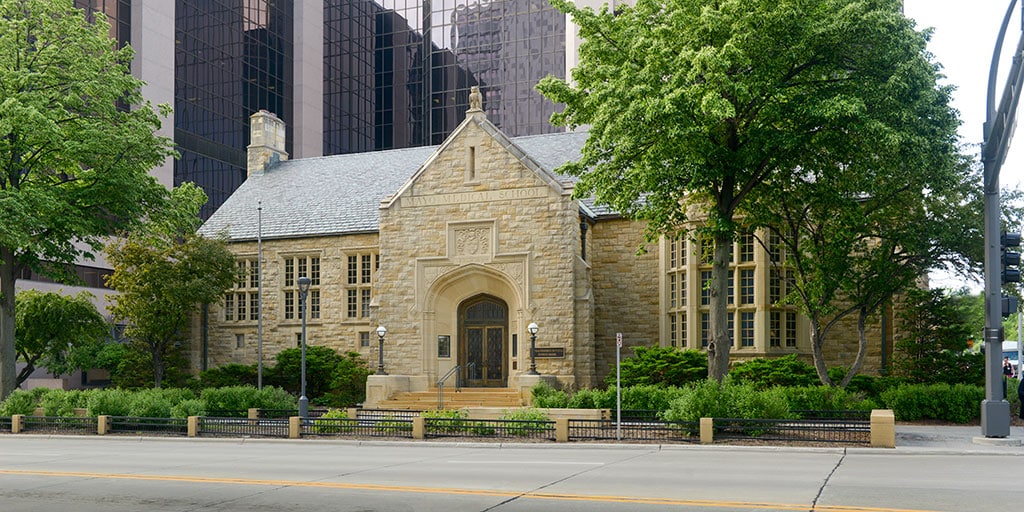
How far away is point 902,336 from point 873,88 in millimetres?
10984

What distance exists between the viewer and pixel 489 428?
22.1m

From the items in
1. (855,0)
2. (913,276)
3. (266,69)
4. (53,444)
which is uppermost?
(266,69)

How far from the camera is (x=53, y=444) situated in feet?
74.9

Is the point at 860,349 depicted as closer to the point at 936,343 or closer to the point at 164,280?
the point at 936,343

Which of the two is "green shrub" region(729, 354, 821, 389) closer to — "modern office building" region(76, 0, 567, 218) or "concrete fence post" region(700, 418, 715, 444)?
"concrete fence post" region(700, 418, 715, 444)

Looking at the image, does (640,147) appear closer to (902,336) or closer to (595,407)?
(595,407)

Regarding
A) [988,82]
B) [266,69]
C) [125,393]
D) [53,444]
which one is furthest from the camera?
[266,69]

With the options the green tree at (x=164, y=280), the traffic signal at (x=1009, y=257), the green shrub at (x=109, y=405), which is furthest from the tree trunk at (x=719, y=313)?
the green tree at (x=164, y=280)

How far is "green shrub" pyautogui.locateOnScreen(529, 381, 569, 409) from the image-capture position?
26.9m

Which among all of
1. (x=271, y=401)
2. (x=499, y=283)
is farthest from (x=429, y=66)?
(x=271, y=401)

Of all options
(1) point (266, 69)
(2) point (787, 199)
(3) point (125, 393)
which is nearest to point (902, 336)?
(2) point (787, 199)

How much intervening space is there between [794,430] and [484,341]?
50.5 feet

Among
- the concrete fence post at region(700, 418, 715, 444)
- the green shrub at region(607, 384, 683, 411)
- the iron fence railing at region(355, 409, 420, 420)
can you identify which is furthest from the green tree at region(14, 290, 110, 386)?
the concrete fence post at region(700, 418, 715, 444)

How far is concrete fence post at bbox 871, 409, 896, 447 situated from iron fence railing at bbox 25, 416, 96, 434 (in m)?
20.0
